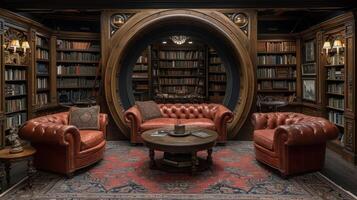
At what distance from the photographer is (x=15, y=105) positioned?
5.81 metres

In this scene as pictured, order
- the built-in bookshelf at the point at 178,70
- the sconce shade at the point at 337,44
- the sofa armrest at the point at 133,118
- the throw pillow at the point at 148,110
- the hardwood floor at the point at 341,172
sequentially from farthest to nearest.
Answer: the built-in bookshelf at the point at 178,70 → the throw pillow at the point at 148,110 → the sofa armrest at the point at 133,118 → the sconce shade at the point at 337,44 → the hardwood floor at the point at 341,172

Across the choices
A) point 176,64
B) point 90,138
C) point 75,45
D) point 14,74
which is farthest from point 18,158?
point 176,64

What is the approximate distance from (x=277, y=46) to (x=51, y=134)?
5988 millimetres

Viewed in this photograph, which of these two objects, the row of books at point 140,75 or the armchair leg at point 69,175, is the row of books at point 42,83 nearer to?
the row of books at point 140,75

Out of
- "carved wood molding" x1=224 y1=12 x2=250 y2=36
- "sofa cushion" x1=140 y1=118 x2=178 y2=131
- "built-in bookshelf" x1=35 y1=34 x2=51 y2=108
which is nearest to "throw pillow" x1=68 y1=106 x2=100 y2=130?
"sofa cushion" x1=140 y1=118 x2=178 y2=131

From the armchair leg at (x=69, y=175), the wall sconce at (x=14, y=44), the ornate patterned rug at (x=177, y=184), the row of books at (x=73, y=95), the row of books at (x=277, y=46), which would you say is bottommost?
the ornate patterned rug at (x=177, y=184)

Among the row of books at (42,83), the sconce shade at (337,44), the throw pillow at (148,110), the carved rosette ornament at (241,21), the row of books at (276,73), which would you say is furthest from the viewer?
the row of books at (276,73)

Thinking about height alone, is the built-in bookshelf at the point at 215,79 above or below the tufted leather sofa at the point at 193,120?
above

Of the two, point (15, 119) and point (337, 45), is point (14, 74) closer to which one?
point (15, 119)

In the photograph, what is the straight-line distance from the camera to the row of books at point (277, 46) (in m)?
7.54

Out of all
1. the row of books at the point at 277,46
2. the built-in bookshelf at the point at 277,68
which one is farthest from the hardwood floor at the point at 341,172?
the row of books at the point at 277,46

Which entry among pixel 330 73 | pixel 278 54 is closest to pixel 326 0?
pixel 330 73

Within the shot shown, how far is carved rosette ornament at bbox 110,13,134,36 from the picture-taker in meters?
6.42

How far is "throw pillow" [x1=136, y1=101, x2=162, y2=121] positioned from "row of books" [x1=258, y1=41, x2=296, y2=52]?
3.26m
